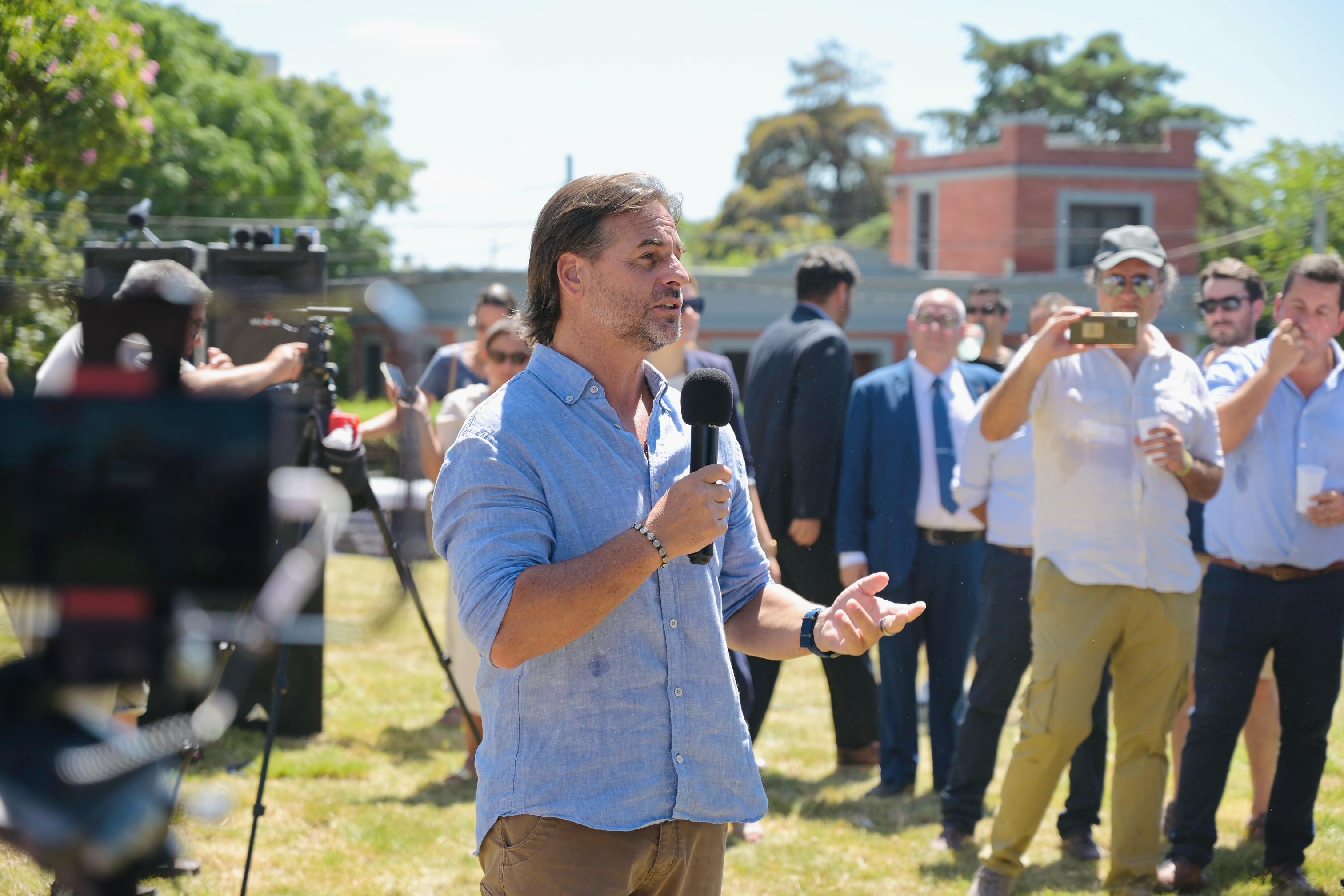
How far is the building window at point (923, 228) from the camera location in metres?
41.0

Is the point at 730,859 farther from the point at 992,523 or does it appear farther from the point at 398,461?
the point at 398,461

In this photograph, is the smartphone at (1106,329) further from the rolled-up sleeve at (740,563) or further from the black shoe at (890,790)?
the black shoe at (890,790)

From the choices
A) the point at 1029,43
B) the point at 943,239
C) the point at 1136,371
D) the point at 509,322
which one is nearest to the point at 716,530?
the point at 1136,371

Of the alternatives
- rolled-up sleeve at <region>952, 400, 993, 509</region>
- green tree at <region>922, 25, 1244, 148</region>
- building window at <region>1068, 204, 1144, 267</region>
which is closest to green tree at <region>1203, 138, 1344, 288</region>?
rolled-up sleeve at <region>952, 400, 993, 509</region>

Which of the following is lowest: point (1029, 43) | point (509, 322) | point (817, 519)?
point (817, 519)

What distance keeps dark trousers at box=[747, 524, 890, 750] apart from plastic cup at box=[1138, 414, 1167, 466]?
177 cm

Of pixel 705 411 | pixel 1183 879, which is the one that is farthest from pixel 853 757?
pixel 705 411

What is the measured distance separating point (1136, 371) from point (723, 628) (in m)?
2.17

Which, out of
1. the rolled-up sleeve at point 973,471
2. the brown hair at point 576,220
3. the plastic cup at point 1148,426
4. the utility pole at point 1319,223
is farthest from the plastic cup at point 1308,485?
the brown hair at point 576,220

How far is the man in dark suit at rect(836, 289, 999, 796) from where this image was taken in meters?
5.23

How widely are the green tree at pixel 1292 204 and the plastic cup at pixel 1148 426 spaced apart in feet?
3.23

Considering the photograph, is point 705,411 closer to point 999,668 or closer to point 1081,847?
point 999,668

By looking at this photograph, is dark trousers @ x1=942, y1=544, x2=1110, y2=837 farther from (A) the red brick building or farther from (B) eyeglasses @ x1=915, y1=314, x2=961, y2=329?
(A) the red brick building

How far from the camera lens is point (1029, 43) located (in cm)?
5484
